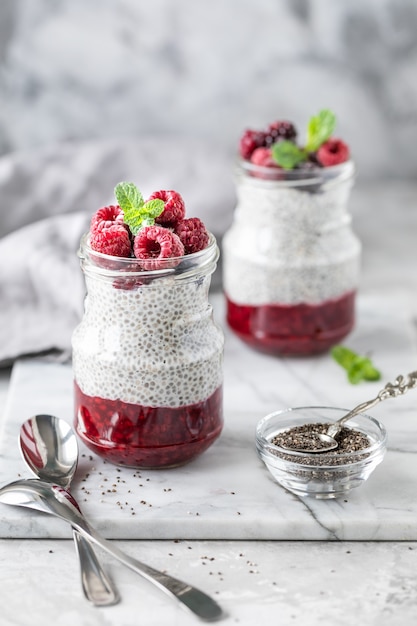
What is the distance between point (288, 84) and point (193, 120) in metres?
0.30

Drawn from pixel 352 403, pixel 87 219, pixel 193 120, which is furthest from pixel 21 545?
pixel 193 120

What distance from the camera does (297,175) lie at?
6.47ft

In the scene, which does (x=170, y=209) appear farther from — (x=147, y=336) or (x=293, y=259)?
(x=293, y=259)

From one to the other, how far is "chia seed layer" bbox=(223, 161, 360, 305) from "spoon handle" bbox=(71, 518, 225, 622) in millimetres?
764

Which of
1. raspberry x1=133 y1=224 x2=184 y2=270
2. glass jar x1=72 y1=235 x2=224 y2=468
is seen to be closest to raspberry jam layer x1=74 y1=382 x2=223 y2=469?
glass jar x1=72 y1=235 x2=224 y2=468

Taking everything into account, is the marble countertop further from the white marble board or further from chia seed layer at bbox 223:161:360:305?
chia seed layer at bbox 223:161:360:305

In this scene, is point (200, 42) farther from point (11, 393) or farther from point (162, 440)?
point (162, 440)

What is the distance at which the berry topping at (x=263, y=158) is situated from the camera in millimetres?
1996

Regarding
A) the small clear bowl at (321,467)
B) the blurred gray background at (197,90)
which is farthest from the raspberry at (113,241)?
A: the blurred gray background at (197,90)

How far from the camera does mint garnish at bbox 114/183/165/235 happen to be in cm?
155

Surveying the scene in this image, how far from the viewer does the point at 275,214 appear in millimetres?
2012

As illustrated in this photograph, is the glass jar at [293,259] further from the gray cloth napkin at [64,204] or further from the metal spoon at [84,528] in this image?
the metal spoon at [84,528]

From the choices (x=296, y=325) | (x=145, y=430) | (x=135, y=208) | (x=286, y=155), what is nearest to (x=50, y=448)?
(x=145, y=430)

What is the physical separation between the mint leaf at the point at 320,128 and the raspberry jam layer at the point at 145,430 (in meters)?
0.62
